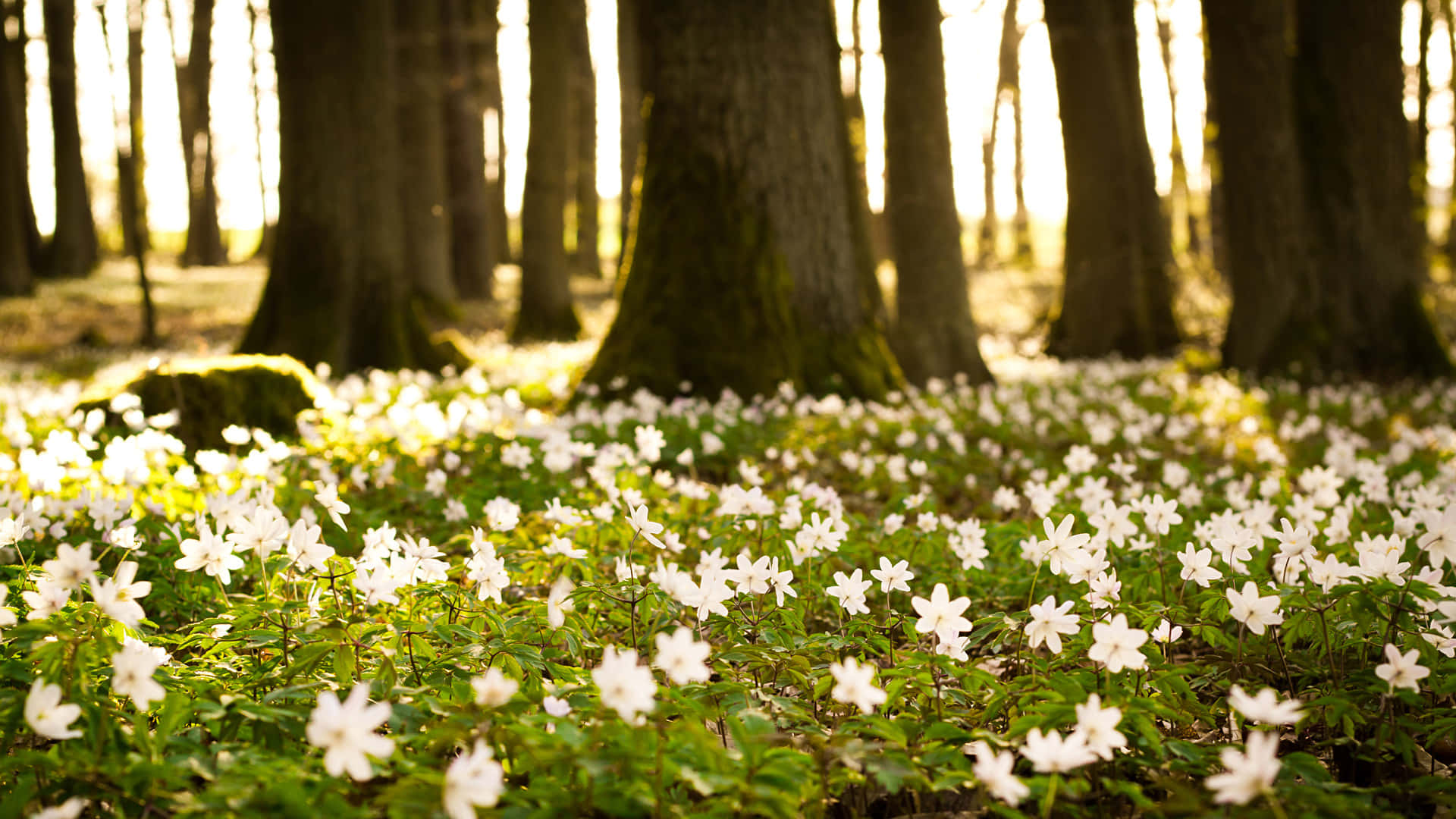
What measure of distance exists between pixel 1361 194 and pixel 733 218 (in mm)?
6655

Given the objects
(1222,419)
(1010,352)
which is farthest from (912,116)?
(1010,352)

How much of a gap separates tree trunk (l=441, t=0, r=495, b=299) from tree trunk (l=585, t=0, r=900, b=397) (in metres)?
14.0

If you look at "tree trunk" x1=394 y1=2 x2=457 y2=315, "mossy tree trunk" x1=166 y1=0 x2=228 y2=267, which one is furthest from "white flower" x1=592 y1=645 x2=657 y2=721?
"mossy tree trunk" x1=166 y1=0 x2=228 y2=267

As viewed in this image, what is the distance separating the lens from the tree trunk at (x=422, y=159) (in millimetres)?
16703

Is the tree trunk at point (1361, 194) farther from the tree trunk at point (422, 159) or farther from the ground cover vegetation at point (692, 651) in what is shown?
the tree trunk at point (422, 159)

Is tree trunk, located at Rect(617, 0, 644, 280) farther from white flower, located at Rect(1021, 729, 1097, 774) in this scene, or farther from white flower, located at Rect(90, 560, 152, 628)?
white flower, located at Rect(1021, 729, 1097, 774)

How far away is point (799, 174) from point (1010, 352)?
9315 mm

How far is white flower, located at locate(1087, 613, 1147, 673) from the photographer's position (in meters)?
2.04

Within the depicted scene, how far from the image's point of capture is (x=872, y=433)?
6.00 meters

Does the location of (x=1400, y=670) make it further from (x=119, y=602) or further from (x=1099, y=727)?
(x=119, y=602)

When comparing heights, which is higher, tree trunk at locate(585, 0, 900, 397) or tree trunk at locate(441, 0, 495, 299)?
tree trunk at locate(441, 0, 495, 299)

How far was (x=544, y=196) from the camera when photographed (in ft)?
51.1

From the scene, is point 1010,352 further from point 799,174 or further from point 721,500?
point 721,500

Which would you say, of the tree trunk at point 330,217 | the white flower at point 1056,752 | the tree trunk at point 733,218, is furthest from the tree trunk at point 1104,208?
the white flower at point 1056,752
